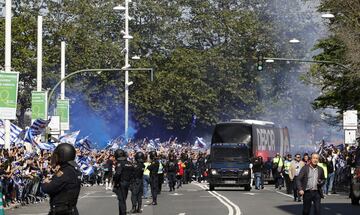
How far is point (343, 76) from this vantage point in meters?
58.0

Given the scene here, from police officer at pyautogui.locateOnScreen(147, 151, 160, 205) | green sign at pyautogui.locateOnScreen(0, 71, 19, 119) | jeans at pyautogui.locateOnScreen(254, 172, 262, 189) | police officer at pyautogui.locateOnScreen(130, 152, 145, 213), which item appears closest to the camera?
police officer at pyautogui.locateOnScreen(130, 152, 145, 213)

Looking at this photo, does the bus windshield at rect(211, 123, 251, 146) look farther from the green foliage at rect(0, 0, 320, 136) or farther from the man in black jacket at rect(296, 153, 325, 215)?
the man in black jacket at rect(296, 153, 325, 215)

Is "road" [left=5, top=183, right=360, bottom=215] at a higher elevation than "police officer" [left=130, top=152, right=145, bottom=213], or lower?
lower

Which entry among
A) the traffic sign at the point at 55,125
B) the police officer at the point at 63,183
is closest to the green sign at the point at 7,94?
the police officer at the point at 63,183

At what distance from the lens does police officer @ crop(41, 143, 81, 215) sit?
48.7 feet

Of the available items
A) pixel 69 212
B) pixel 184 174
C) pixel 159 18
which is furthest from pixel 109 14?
pixel 69 212

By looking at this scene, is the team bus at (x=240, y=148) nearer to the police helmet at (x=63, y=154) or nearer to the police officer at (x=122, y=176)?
the police officer at (x=122, y=176)

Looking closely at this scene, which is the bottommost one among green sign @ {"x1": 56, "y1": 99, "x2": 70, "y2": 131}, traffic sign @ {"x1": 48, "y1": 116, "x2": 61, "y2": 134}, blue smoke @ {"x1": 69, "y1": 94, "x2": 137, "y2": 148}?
traffic sign @ {"x1": 48, "y1": 116, "x2": 61, "y2": 134}

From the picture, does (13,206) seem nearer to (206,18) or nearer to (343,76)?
(343,76)

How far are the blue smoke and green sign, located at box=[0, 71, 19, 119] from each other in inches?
2303

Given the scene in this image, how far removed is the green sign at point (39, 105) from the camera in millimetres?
46250

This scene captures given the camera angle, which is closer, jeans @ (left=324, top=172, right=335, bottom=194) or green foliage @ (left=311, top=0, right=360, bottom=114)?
jeans @ (left=324, top=172, right=335, bottom=194)

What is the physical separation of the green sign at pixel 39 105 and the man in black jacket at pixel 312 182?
24190mm

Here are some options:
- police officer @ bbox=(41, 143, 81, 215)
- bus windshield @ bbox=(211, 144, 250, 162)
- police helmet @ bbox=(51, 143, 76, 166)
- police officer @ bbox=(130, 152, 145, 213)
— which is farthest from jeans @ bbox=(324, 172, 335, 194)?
police helmet @ bbox=(51, 143, 76, 166)
